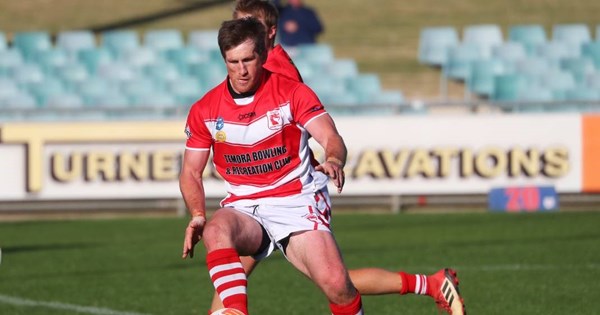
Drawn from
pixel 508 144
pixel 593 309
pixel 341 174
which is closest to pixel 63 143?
pixel 508 144

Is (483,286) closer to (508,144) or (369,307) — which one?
(369,307)

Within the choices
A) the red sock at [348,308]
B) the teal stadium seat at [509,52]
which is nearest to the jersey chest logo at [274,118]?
the red sock at [348,308]

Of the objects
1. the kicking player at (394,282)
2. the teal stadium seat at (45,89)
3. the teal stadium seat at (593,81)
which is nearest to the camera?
the kicking player at (394,282)

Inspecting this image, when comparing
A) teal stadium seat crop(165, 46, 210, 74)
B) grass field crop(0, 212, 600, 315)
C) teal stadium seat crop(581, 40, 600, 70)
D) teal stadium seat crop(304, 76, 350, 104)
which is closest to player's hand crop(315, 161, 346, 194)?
grass field crop(0, 212, 600, 315)

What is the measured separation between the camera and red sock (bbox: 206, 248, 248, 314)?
6762 millimetres

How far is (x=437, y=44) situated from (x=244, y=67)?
19.0 meters

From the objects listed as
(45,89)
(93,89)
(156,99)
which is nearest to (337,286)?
(156,99)

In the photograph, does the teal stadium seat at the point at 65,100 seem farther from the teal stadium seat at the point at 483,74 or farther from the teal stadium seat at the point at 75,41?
the teal stadium seat at the point at 483,74

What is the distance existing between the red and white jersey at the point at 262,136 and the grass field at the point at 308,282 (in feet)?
7.99

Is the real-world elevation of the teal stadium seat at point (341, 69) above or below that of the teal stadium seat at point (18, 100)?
above

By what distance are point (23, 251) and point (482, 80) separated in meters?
11.5

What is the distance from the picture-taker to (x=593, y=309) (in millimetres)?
9344

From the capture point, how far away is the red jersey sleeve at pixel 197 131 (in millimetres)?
7113

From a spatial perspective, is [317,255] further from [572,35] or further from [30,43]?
[572,35]
